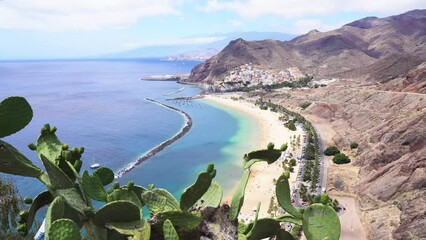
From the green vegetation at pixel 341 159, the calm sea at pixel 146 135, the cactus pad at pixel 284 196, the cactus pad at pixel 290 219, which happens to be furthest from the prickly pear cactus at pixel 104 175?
the green vegetation at pixel 341 159

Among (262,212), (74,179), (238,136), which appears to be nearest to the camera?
(74,179)

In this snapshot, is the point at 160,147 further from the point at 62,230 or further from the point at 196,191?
the point at 62,230

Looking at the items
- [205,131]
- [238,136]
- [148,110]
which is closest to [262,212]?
[238,136]

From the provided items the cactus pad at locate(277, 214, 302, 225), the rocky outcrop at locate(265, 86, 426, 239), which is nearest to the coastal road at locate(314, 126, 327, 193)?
the rocky outcrop at locate(265, 86, 426, 239)

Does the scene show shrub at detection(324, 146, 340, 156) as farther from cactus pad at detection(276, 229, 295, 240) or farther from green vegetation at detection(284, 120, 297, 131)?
cactus pad at detection(276, 229, 295, 240)

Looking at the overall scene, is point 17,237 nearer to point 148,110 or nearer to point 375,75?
point 148,110

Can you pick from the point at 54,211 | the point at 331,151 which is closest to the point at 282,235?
the point at 54,211

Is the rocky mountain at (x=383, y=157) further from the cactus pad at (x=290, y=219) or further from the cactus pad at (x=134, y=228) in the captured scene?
the cactus pad at (x=134, y=228)
